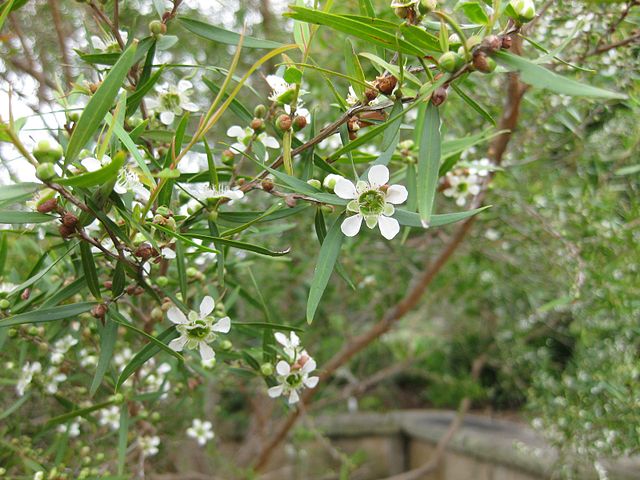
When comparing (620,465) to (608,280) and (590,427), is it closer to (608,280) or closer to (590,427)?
(590,427)

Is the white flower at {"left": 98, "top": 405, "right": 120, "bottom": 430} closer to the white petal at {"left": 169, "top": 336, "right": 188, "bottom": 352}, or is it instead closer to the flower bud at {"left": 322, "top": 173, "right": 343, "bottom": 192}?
the white petal at {"left": 169, "top": 336, "right": 188, "bottom": 352}

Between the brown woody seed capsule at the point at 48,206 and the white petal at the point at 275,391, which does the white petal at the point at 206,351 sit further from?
the brown woody seed capsule at the point at 48,206

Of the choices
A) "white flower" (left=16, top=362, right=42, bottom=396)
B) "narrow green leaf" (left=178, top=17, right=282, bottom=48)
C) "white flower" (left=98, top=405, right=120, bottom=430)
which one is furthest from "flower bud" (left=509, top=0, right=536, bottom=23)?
"white flower" (left=98, top=405, right=120, bottom=430)

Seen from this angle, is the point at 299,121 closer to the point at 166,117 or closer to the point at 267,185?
the point at 267,185

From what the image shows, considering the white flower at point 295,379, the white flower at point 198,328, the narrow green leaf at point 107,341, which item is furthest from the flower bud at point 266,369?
the narrow green leaf at point 107,341

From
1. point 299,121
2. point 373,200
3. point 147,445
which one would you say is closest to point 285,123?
point 299,121
